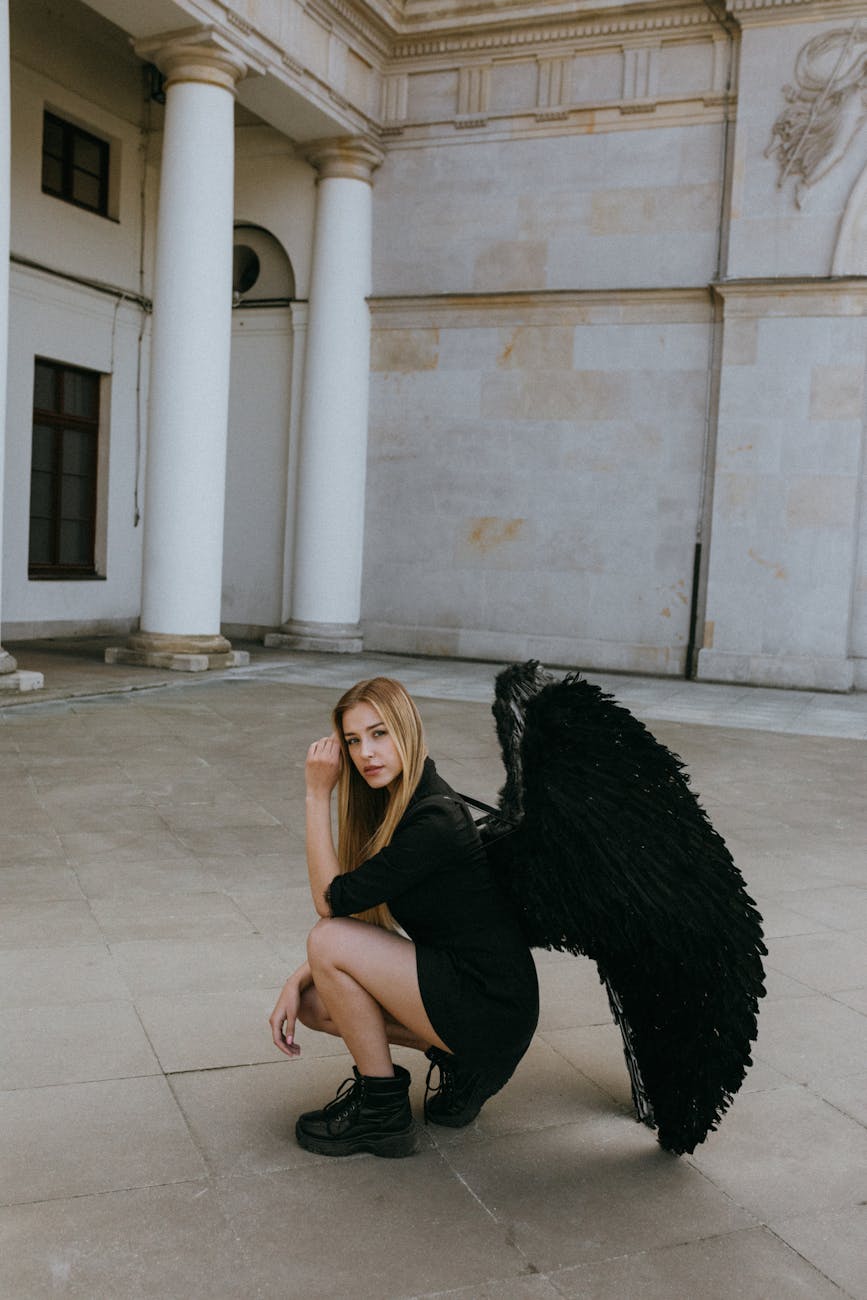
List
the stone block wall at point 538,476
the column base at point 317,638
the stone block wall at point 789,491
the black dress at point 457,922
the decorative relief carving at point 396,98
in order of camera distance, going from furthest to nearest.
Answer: the column base at point 317,638
the decorative relief carving at point 396,98
the stone block wall at point 538,476
the stone block wall at point 789,491
the black dress at point 457,922

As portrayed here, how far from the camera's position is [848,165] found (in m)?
14.3

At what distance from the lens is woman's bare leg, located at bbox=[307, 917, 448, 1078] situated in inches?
123

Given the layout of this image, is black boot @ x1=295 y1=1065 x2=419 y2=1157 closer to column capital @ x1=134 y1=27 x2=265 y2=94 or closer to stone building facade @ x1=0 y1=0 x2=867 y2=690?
stone building facade @ x1=0 y1=0 x2=867 y2=690

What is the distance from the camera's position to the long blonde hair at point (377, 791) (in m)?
3.14

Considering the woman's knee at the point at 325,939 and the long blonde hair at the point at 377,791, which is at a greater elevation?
the long blonde hair at the point at 377,791

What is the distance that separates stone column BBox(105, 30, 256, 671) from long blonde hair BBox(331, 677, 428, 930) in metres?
10.0

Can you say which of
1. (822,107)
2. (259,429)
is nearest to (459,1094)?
(822,107)

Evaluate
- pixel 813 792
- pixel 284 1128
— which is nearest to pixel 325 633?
pixel 813 792

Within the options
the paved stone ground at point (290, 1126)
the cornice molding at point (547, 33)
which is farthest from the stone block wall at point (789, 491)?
the paved stone ground at point (290, 1126)

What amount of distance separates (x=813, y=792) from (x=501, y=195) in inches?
411

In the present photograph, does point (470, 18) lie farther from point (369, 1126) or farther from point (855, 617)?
point (369, 1126)

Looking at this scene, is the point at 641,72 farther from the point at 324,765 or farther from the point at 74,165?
the point at 324,765

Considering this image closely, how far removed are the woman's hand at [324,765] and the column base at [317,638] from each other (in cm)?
1323

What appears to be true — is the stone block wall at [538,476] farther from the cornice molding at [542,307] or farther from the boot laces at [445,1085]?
the boot laces at [445,1085]
